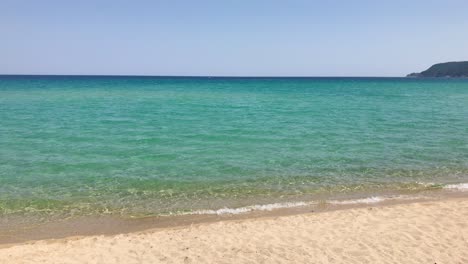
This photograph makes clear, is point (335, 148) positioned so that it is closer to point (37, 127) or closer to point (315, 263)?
point (315, 263)

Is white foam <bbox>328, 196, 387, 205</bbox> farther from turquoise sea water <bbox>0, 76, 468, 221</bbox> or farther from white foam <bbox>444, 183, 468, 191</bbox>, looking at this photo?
white foam <bbox>444, 183, 468, 191</bbox>

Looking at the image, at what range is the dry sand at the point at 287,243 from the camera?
761cm

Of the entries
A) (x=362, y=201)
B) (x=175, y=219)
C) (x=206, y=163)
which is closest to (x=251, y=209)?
(x=175, y=219)

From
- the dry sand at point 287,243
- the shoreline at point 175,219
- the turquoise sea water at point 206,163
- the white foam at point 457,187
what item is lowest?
the shoreline at point 175,219

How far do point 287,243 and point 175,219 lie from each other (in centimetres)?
304

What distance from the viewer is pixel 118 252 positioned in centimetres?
790

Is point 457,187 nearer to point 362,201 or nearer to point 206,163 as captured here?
point 362,201

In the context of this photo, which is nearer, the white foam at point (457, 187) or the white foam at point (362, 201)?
the white foam at point (362, 201)

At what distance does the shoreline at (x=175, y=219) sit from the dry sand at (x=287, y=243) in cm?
44

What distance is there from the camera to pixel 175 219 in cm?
996

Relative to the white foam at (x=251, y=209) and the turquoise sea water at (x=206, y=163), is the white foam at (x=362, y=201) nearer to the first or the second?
the turquoise sea water at (x=206, y=163)

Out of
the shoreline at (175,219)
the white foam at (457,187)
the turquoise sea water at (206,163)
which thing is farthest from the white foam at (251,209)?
the white foam at (457,187)

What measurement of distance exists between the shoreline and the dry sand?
437mm

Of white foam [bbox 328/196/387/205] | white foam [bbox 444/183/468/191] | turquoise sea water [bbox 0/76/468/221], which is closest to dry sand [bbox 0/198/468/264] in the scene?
white foam [bbox 328/196/387/205]
